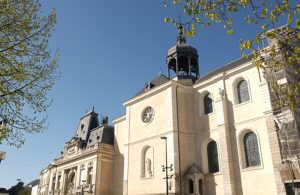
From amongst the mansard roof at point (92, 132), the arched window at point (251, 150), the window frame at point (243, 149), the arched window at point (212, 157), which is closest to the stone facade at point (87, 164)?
the mansard roof at point (92, 132)

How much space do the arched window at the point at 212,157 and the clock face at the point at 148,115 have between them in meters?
6.62

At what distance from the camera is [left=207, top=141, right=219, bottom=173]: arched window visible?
22.9 metres

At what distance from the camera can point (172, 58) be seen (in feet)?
103

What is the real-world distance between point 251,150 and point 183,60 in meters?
14.3

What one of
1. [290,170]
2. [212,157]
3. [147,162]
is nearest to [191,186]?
[212,157]

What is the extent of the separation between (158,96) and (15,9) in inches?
720

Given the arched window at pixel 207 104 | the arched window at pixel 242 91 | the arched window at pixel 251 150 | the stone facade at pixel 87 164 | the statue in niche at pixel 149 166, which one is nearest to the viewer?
the arched window at pixel 251 150

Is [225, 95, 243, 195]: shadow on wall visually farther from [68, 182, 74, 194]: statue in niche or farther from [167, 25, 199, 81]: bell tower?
[68, 182, 74, 194]: statue in niche

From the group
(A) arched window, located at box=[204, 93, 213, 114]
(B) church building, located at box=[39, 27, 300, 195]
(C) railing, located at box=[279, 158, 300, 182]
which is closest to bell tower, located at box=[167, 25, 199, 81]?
(B) church building, located at box=[39, 27, 300, 195]

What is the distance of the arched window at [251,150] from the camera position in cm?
2059

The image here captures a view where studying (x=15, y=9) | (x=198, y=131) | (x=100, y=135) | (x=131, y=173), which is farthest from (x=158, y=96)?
(x=15, y=9)

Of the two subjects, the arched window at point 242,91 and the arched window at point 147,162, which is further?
the arched window at point 147,162

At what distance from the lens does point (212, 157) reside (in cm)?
2341

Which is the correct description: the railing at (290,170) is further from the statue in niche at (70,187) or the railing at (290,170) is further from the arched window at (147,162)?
the statue in niche at (70,187)
